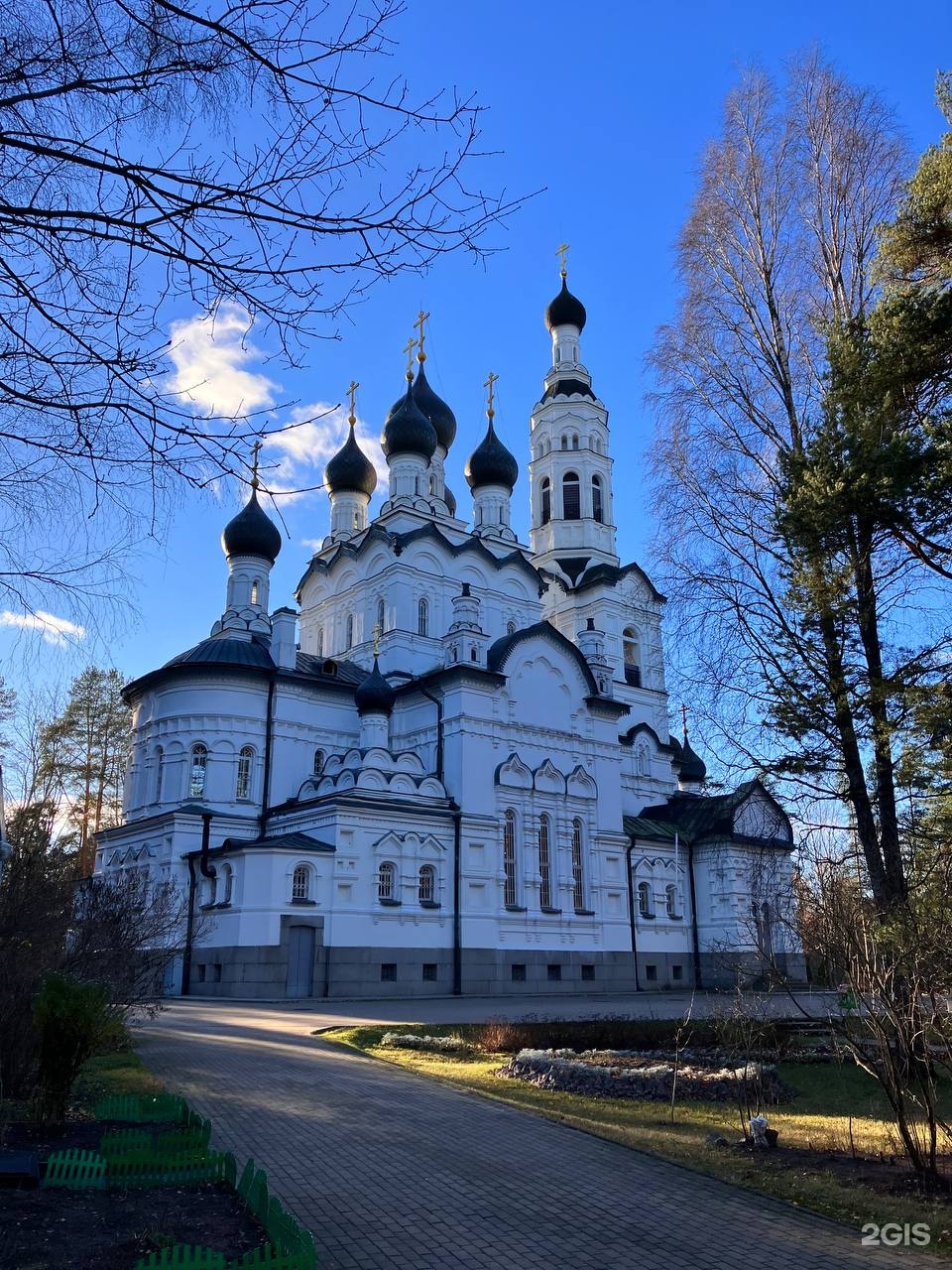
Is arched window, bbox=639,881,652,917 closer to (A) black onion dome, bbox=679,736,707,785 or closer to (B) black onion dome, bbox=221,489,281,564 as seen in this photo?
(A) black onion dome, bbox=679,736,707,785

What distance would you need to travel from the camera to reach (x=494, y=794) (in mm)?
30953

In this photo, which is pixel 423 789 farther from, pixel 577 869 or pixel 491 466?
pixel 491 466

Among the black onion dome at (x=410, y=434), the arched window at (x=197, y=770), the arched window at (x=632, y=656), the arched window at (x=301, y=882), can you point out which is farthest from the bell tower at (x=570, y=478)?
the arched window at (x=301, y=882)

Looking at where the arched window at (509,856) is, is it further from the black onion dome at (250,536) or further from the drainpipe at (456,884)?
the black onion dome at (250,536)

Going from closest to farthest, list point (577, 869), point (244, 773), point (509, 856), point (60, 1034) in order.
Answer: point (60, 1034)
point (244, 773)
point (509, 856)
point (577, 869)

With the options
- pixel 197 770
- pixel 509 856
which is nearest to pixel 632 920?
pixel 509 856

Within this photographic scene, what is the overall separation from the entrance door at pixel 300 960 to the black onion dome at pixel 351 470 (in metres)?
20.6

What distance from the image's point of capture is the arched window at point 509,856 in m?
31.1

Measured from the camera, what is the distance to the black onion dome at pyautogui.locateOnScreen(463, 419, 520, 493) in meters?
42.2

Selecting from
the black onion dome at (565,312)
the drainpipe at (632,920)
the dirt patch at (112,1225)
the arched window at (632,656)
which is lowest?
the dirt patch at (112,1225)

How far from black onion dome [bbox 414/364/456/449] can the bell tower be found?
491 centimetres

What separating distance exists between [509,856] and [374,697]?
22.0ft

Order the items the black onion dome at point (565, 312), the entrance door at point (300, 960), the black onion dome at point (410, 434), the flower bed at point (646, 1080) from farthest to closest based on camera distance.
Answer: the black onion dome at point (565, 312) → the black onion dome at point (410, 434) → the entrance door at point (300, 960) → the flower bed at point (646, 1080)

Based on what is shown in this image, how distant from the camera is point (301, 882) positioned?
26.5 m
